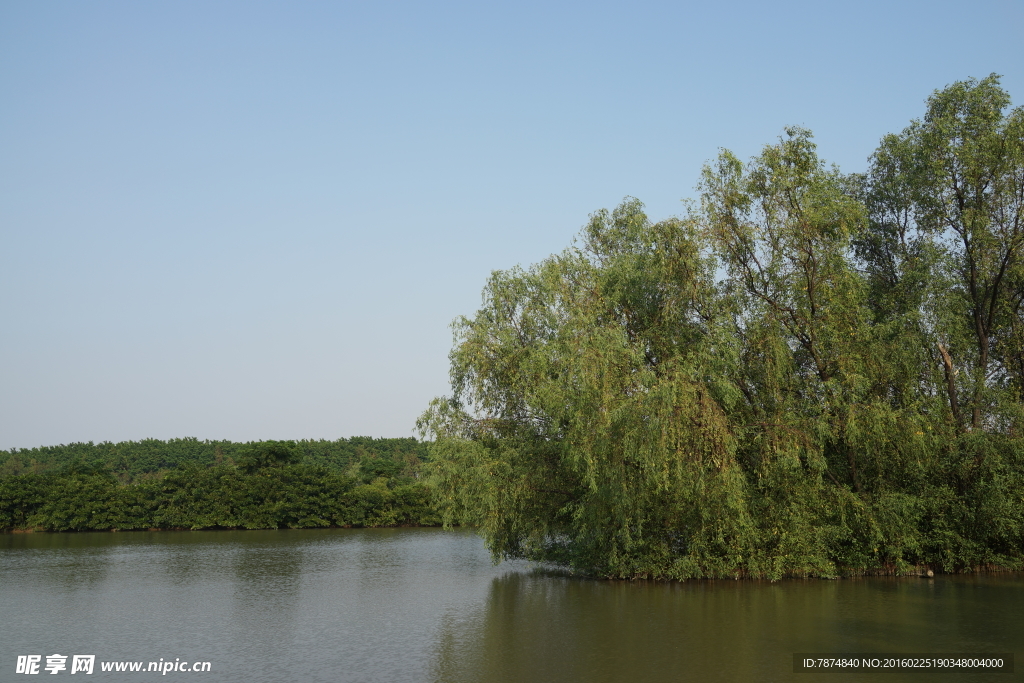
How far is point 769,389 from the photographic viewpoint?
81.4 ft

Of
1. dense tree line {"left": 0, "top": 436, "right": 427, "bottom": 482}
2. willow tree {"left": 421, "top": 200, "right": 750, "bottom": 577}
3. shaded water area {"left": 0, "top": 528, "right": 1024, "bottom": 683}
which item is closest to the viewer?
shaded water area {"left": 0, "top": 528, "right": 1024, "bottom": 683}

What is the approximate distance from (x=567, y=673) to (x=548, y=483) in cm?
1140

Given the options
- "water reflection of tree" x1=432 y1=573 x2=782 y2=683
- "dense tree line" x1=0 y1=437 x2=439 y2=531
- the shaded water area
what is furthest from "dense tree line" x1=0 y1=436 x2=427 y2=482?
"water reflection of tree" x1=432 y1=573 x2=782 y2=683

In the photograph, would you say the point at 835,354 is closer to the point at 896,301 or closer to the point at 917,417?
the point at 917,417

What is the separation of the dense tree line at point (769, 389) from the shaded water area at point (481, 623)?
1.45m

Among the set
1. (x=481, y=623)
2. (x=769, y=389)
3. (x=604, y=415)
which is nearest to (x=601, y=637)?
(x=481, y=623)

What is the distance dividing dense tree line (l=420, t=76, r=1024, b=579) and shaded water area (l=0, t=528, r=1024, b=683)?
145cm

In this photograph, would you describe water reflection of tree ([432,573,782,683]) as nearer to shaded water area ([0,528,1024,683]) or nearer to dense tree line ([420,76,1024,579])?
shaded water area ([0,528,1024,683])

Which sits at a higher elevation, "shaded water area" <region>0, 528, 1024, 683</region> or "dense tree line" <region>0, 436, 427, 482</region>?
"dense tree line" <region>0, 436, 427, 482</region>

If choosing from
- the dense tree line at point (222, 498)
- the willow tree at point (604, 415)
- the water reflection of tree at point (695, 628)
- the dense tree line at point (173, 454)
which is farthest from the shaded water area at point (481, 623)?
the dense tree line at point (173, 454)

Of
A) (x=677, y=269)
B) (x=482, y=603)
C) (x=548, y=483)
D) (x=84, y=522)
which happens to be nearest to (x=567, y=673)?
(x=482, y=603)

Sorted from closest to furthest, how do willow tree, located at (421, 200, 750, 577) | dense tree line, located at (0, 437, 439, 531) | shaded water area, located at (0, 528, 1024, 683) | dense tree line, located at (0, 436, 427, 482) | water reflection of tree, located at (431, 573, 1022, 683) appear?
water reflection of tree, located at (431, 573, 1022, 683) → shaded water area, located at (0, 528, 1024, 683) → willow tree, located at (421, 200, 750, 577) → dense tree line, located at (0, 437, 439, 531) → dense tree line, located at (0, 436, 427, 482)

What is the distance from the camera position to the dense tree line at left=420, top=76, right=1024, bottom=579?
23219 mm

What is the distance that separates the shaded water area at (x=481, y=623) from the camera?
14.8 m
